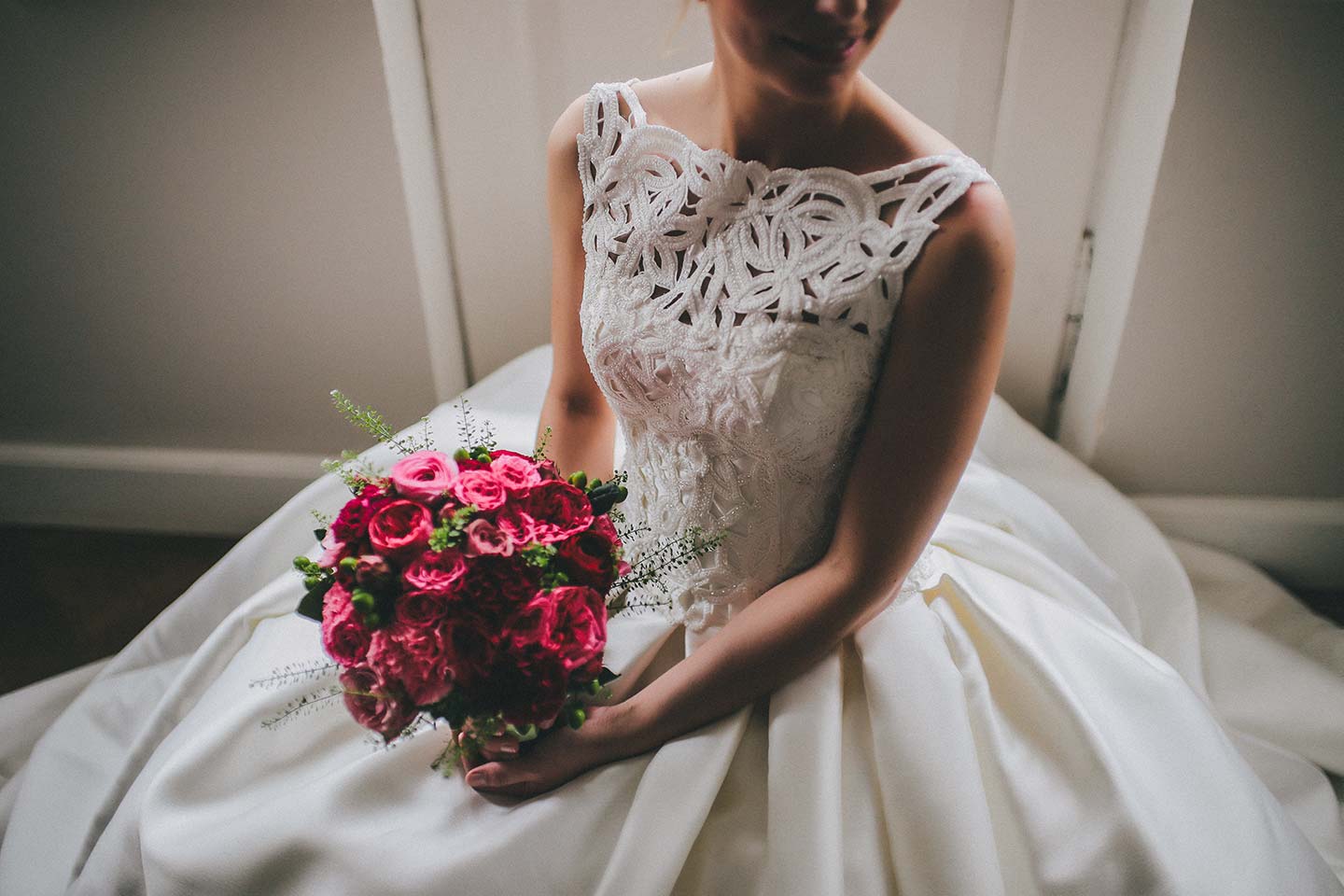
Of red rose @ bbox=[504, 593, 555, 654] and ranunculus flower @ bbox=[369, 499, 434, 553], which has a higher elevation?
ranunculus flower @ bbox=[369, 499, 434, 553]

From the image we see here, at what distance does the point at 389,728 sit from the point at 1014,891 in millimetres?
634

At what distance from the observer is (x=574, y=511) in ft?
2.76

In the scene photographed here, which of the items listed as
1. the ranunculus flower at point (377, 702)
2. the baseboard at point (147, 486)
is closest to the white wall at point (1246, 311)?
the ranunculus flower at point (377, 702)

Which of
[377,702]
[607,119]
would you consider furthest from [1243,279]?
[377,702]

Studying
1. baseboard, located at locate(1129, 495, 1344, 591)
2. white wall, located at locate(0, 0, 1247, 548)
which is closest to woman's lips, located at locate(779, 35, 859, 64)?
white wall, located at locate(0, 0, 1247, 548)

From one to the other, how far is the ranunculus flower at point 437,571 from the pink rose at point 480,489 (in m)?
0.05

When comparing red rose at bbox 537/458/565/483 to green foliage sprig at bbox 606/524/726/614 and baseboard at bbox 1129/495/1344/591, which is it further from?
baseboard at bbox 1129/495/1344/591

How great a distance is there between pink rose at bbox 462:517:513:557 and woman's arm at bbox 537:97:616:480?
0.36 metres

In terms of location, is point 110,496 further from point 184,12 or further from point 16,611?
point 184,12

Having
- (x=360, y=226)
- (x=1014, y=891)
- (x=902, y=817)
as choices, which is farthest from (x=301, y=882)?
(x=360, y=226)

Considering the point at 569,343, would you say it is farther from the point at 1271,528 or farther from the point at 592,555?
the point at 1271,528

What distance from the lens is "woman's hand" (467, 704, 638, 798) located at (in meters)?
0.92

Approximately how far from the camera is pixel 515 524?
0.80m

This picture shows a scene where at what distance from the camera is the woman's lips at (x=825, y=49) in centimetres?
75
